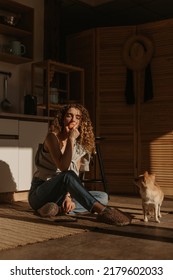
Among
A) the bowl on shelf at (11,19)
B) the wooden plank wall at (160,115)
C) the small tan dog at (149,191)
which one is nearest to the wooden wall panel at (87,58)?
the wooden plank wall at (160,115)

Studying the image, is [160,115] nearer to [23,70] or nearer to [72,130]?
[23,70]

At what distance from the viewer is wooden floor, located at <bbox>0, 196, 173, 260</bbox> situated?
5.70 feet

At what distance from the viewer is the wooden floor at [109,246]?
1736mm

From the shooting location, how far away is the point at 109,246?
1.93 m

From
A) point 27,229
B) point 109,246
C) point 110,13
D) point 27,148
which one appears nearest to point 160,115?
point 27,148

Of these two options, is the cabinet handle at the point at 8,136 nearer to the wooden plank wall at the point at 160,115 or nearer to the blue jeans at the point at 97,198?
the blue jeans at the point at 97,198

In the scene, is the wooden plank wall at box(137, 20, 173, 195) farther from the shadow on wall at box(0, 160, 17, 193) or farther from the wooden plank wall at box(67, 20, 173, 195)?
the shadow on wall at box(0, 160, 17, 193)

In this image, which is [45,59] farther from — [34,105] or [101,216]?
[101,216]

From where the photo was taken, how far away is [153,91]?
4.64 metres

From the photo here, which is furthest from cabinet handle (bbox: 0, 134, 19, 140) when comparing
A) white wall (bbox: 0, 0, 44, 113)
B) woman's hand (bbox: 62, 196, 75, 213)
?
woman's hand (bbox: 62, 196, 75, 213)

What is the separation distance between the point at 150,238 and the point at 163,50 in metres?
3.03

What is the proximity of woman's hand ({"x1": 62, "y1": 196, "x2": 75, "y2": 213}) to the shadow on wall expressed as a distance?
1079 millimetres

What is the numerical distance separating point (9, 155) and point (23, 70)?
132 centimetres

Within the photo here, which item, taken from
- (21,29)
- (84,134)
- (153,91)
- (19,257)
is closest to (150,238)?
(19,257)
